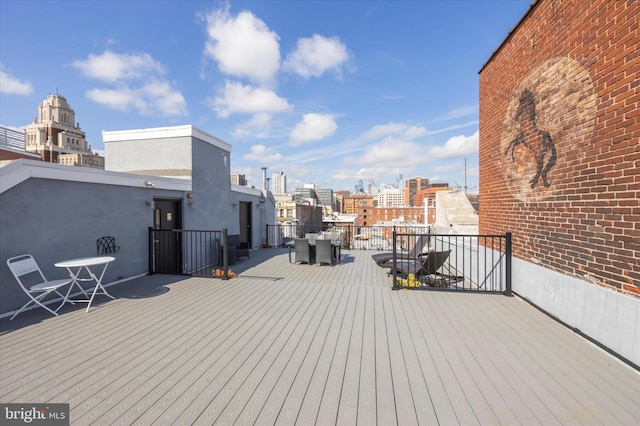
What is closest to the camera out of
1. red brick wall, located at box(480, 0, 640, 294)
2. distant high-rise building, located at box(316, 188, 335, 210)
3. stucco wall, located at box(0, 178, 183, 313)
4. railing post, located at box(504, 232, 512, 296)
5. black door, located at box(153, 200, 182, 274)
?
red brick wall, located at box(480, 0, 640, 294)

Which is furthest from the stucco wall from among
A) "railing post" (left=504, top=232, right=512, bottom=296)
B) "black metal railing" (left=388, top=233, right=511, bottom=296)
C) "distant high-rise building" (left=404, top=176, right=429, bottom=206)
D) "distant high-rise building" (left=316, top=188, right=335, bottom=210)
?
"distant high-rise building" (left=316, top=188, right=335, bottom=210)

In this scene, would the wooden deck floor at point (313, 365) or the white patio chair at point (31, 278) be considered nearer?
the wooden deck floor at point (313, 365)

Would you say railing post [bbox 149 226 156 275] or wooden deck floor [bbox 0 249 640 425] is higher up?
railing post [bbox 149 226 156 275]

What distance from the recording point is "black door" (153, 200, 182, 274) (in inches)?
250

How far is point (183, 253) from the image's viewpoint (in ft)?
22.3

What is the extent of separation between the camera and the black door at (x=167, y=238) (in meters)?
6.35

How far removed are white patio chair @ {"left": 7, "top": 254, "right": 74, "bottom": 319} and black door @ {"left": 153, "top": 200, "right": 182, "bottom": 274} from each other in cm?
221

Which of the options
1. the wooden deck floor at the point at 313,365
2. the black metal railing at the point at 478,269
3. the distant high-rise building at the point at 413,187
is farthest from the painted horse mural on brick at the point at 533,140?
the distant high-rise building at the point at 413,187

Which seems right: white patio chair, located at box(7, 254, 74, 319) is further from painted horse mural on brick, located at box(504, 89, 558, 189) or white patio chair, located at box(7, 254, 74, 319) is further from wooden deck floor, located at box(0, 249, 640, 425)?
painted horse mural on brick, located at box(504, 89, 558, 189)

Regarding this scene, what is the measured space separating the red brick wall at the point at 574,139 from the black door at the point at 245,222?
816cm

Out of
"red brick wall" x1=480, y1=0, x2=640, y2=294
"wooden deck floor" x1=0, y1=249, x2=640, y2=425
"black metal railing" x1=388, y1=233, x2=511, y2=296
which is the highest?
"red brick wall" x1=480, y1=0, x2=640, y2=294

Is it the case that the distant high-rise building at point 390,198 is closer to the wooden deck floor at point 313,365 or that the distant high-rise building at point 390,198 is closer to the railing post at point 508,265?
the railing post at point 508,265

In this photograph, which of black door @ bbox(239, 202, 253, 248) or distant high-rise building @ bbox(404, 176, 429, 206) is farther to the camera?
distant high-rise building @ bbox(404, 176, 429, 206)

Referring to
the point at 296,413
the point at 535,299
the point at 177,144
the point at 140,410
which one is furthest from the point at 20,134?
the point at 535,299
